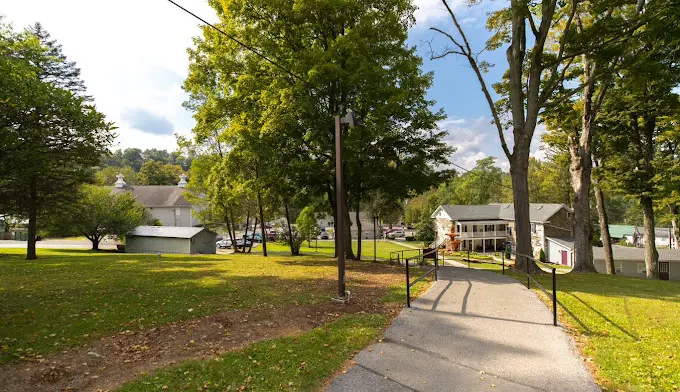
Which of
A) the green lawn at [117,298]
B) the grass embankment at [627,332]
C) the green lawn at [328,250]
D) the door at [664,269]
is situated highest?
the green lawn at [117,298]

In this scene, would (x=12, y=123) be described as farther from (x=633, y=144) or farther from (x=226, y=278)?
(x=633, y=144)

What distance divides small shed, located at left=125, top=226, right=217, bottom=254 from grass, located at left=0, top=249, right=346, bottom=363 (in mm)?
17142

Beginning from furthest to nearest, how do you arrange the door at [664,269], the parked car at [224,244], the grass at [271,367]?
the parked car at [224,244]
the door at [664,269]
the grass at [271,367]

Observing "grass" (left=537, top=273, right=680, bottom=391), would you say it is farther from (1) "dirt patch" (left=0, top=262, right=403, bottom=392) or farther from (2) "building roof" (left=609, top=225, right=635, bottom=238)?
(2) "building roof" (left=609, top=225, right=635, bottom=238)

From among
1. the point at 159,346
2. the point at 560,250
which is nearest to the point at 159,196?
the point at 159,346

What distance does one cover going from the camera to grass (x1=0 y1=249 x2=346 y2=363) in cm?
541

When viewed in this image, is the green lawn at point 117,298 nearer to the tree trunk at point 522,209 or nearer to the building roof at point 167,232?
the tree trunk at point 522,209

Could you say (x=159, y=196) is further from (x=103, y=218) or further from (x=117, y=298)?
(x=117, y=298)

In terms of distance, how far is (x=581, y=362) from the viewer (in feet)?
14.7

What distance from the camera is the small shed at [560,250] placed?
109 ft

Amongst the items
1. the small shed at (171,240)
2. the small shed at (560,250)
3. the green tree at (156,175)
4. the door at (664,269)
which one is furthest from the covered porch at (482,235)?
the green tree at (156,175)

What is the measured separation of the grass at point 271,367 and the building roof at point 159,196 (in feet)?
157

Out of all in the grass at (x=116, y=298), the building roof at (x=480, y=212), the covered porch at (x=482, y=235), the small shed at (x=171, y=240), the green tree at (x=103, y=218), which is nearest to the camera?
the grass at (x=116, y=298)

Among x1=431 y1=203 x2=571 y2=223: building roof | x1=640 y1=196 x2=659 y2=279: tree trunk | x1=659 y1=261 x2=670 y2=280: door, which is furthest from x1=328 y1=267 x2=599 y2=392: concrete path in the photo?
x1=431 y1=203 x2=571 y2=223: building roof
